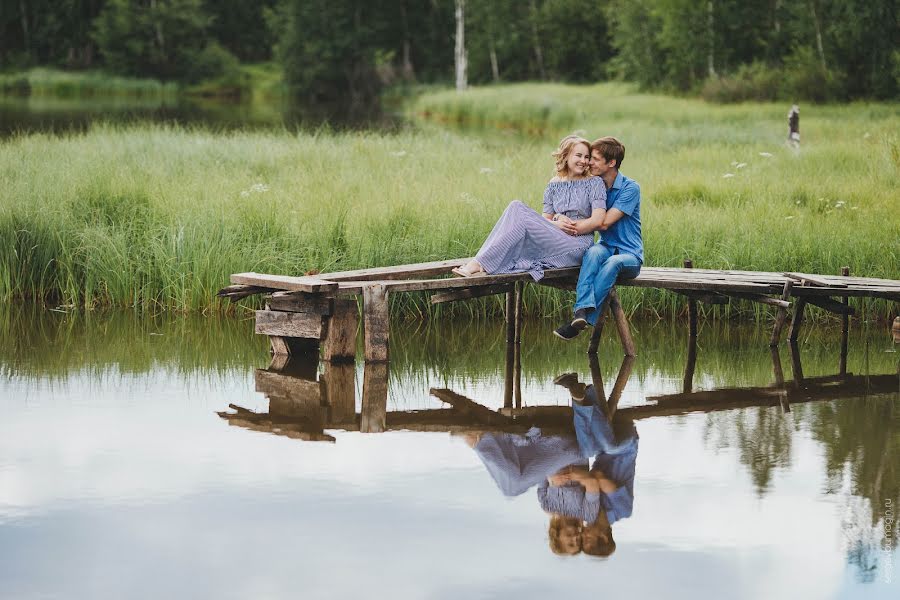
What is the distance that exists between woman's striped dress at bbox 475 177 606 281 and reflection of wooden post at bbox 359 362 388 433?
1017 mm

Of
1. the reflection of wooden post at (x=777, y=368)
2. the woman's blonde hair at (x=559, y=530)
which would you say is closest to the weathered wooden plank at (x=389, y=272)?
the reflection of wooden post at (x=777, y=368)

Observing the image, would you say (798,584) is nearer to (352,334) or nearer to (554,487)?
(554,487)

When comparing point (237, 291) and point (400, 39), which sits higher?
point (400, 39)

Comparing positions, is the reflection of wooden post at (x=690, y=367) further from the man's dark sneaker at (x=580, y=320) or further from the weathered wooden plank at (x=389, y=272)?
the weathered wooden plank at (x=389, y=272)

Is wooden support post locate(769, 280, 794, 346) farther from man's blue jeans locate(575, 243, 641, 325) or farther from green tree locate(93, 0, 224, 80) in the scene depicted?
green tree locate(93, 0, 224, 80)

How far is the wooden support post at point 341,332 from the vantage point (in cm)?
820

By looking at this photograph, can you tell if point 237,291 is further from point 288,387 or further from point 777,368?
point 777,368

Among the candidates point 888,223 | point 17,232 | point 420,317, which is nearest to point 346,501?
point 420,317

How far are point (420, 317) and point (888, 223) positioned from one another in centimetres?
454

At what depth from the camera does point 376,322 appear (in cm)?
820

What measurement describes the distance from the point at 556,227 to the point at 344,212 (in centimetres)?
288

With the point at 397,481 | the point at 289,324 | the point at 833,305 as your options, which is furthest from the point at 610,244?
the point at 397,481

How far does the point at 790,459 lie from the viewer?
6125 mm

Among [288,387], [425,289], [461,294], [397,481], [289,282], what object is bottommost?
[288,387]
